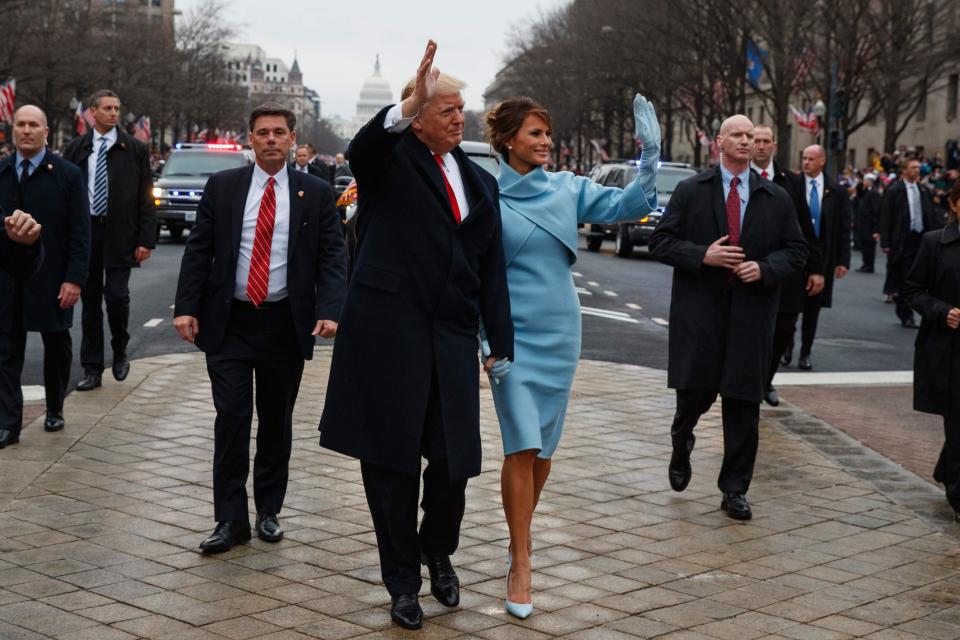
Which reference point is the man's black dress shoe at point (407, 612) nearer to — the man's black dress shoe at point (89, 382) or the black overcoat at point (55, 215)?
the black overcoat at point (55, 215)

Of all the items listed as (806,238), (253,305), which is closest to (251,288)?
(253,305)

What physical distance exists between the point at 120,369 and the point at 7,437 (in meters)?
2.52

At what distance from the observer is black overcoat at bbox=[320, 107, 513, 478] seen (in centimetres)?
503

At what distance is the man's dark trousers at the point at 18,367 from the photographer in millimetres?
8062

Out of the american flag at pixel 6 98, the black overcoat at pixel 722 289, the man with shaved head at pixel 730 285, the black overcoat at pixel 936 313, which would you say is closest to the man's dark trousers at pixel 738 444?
the man with shaved head at pixel 730 285

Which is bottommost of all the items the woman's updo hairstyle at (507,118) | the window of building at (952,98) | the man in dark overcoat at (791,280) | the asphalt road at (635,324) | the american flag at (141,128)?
the asphalt road at (635,324)

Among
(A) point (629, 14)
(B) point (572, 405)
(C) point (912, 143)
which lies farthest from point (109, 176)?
(C) point (912, 143)

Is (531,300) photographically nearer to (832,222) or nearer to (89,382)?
(89,382)

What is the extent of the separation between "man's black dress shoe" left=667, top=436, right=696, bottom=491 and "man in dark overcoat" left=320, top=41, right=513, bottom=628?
7.46ft

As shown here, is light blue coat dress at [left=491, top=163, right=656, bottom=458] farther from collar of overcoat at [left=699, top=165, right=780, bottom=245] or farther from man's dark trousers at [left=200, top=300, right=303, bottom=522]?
collar of overcoat at [left=699, top=165, right=780, bottom=245]

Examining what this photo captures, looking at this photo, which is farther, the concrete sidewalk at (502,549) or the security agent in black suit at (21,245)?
the concrete sidewalk at (502,549)

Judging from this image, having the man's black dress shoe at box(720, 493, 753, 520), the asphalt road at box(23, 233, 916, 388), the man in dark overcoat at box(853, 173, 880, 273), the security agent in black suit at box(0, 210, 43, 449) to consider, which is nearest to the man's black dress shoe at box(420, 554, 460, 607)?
the security agent in black suit at box(0, 210, 43, 449)

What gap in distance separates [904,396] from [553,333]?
20.9ft

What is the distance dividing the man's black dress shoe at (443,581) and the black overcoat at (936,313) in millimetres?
2904
